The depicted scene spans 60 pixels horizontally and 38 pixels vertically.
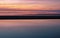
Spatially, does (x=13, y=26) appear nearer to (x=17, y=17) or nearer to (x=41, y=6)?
(x=17, y=17)

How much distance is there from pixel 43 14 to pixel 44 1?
146mm

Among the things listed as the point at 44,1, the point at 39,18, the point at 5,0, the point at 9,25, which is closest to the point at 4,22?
the point at 9,25

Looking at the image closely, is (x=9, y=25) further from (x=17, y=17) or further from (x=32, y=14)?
(x=32, y=14)

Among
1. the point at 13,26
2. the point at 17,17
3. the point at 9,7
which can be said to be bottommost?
the point at 13,26

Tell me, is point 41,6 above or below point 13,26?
above

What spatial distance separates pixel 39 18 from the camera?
3.71 ft

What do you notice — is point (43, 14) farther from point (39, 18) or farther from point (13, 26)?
point (13, 26)

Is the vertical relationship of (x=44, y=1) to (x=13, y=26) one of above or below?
above

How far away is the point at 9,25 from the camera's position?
1173 millimetres

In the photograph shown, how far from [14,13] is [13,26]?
16 centimetres

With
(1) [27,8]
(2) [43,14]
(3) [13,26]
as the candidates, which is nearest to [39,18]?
(2) [43,14]

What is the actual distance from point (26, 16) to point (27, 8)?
0.08 metres

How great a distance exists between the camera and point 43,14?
112 cm

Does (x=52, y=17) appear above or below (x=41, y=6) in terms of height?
below
